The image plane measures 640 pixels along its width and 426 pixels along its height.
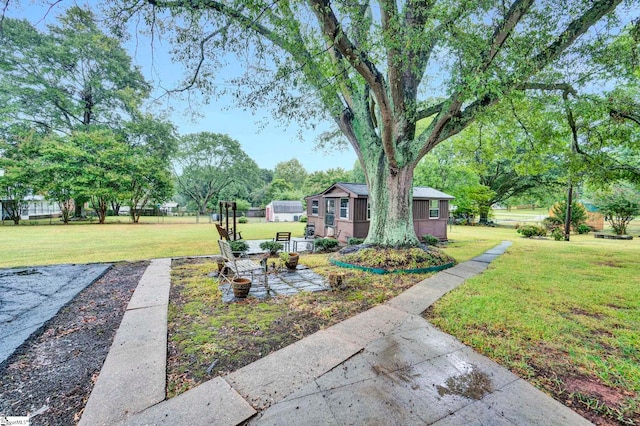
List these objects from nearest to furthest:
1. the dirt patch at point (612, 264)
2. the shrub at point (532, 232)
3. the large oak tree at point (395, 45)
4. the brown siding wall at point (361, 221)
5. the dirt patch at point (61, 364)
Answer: the dirt patch at point (61, 364) < the large oak tree at point (395, 45) < the dirt patch at point (612, 264) < the brown siding wall at point (361, 221) < the shrub at point (532, 232)

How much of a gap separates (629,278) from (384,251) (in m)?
5.90

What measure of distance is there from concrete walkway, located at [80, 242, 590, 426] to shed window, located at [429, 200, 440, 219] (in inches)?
483

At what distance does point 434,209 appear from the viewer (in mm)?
15016

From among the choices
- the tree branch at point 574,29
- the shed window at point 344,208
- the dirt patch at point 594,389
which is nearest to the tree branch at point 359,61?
the tree branch at point 574,29

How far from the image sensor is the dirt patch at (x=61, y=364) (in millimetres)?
2229

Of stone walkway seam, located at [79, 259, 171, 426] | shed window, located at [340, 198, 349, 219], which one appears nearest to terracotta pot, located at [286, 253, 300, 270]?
stone walkway seam, located at [79, 259, 171, 426]

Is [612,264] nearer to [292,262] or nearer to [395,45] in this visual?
[395,45]

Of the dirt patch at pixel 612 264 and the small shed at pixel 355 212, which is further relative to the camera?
the small shed at pixel 355 212

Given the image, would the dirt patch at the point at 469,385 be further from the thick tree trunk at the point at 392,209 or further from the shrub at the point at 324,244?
the shrub at the point at 324,244

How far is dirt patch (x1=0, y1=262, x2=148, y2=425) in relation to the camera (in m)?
2.23

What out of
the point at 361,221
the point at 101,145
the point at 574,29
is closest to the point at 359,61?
the point at 574,29

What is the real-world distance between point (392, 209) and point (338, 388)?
663 centimetres

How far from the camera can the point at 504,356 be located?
3018 millimetres

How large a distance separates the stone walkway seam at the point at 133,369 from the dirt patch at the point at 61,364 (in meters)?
0.11
